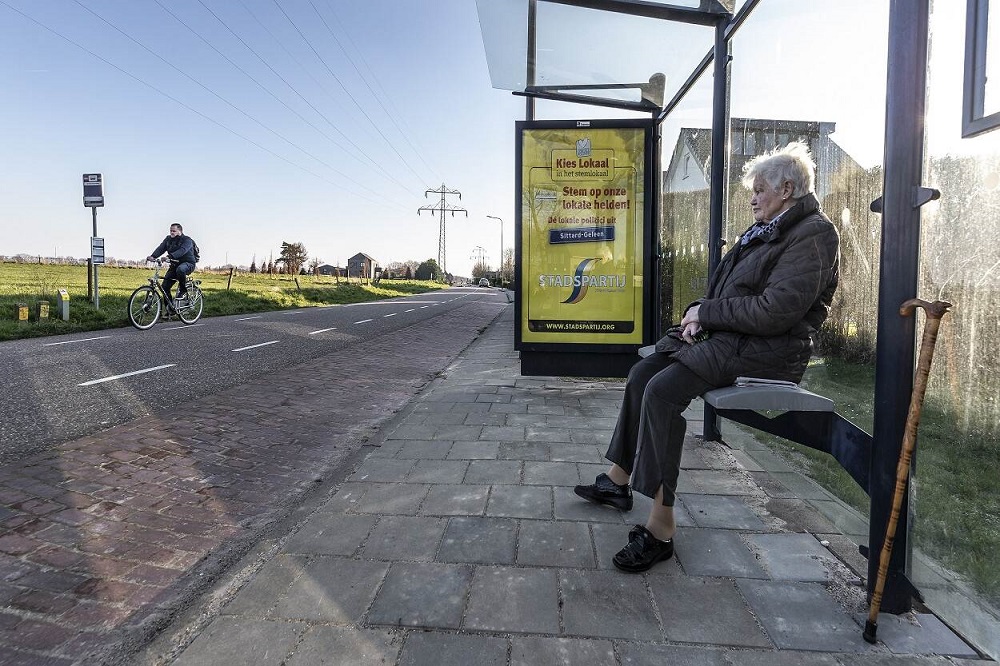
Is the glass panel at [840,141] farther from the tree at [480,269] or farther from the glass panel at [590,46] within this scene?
the tree at [480,269]

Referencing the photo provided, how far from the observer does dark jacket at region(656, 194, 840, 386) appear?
2.29 metres

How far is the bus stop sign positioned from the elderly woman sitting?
17.0 m

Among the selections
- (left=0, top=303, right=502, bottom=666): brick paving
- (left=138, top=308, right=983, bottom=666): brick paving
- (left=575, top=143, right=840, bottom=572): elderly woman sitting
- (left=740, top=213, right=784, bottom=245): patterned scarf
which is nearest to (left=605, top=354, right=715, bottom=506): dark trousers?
(left=575, top=143, right=840, bottom=572): elderly woman sitting

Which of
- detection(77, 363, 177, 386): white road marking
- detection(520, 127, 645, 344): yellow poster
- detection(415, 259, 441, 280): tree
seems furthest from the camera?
detection(415, 259, 441, 280): tree

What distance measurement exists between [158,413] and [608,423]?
12.7 ft

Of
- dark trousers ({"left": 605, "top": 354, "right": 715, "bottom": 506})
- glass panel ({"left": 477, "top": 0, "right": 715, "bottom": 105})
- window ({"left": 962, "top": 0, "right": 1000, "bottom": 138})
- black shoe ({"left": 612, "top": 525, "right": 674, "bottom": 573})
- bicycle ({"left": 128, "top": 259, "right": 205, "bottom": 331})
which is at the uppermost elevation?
glass panel ({"left": 477, "top": 0, "right": 715, "bottom": 105})

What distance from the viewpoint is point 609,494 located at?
9.71ft

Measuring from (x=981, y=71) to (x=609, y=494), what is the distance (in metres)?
2.25

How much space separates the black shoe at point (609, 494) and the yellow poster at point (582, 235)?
2853 mm

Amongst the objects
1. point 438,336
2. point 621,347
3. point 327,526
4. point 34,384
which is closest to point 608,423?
point 621,347

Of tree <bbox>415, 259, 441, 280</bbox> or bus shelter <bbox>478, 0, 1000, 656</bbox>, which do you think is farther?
tree <bbox>415, 259, 441, 280</bbox>

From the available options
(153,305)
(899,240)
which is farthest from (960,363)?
(153,305)

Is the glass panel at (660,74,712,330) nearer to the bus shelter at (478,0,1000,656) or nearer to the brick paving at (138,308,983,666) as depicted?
the bus shelter at (478,0,1000,656)

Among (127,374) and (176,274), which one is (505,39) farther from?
(176,274)
